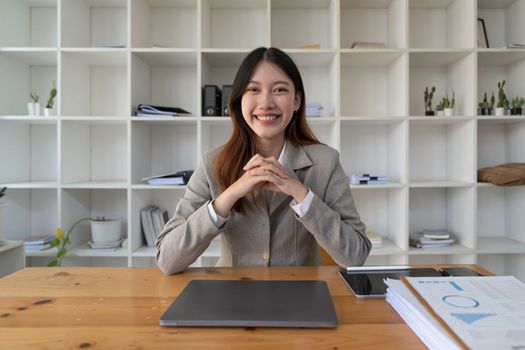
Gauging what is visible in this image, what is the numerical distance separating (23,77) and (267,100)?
2281mm

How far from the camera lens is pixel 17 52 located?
2359 millimetres

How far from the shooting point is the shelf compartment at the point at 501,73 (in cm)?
248

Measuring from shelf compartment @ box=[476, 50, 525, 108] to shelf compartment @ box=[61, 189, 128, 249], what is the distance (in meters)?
2.79

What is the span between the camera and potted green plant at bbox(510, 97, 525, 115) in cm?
238

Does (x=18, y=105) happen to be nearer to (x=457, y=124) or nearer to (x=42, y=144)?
(x=42, y=144)

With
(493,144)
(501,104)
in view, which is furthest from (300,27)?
(493,144)

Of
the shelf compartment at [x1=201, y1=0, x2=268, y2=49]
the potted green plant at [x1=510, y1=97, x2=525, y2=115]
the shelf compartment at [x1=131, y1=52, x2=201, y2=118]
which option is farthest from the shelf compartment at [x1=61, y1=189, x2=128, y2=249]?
the potted green plant at [x1=510, y1=97, x2=525, y2=115]

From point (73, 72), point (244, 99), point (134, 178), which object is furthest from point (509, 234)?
point (73, 72)

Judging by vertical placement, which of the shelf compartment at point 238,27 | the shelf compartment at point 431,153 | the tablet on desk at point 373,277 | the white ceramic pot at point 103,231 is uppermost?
the shelf compartment at point 238,27

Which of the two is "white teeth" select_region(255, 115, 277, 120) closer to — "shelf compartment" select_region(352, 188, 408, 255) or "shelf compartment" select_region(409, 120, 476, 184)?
"shelf compartment" select_region(352, 188, 408, 255)

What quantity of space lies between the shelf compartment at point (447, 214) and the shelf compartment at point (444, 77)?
23.1 inches

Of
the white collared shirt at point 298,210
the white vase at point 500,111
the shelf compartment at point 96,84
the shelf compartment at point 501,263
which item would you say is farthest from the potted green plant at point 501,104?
the shelf compartment at point 96,84

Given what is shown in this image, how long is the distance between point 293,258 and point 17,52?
2304 mm

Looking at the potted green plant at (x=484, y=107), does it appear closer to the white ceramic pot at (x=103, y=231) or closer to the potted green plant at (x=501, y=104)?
the potted green plant at (x=501, y=104)
